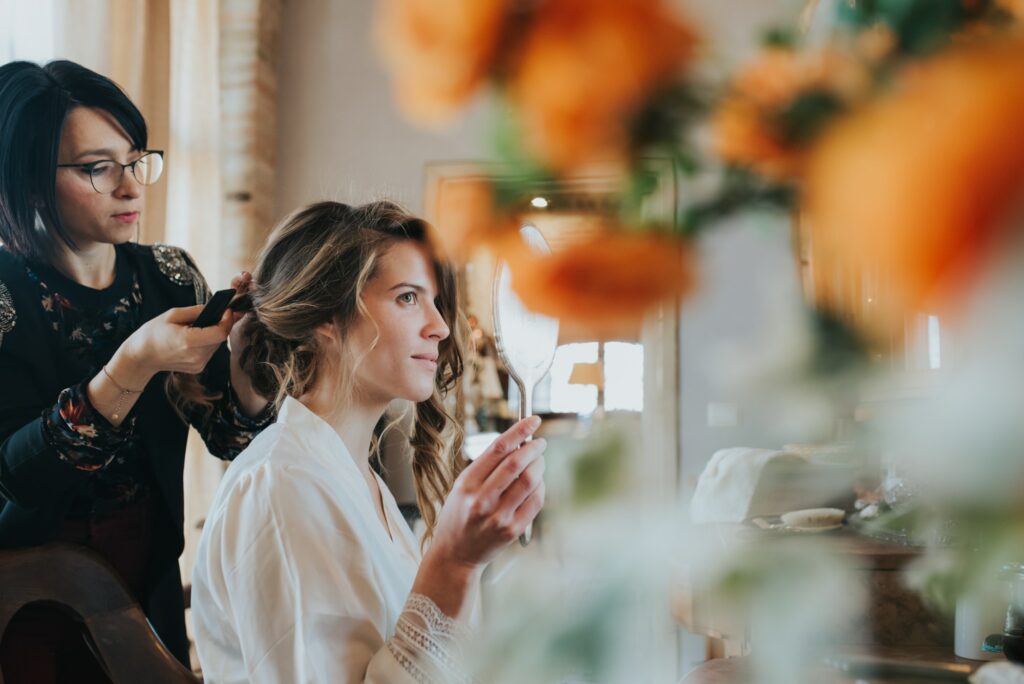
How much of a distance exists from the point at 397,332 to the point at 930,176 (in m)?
1.16

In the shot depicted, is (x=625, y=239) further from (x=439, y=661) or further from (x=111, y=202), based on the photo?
(x=111, y=202)

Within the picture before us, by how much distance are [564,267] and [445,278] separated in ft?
3.93

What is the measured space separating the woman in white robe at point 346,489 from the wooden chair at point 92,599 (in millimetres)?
83

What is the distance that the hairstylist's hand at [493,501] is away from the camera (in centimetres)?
A: 74

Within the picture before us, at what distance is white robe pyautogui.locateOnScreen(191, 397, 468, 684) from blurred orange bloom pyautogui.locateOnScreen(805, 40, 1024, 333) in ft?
2.50

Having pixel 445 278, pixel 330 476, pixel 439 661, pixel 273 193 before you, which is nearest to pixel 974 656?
pixel 439 661

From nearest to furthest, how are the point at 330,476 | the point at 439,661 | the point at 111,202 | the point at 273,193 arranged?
the point at 439,661, the point at 330,476, the point at 111,202, the point at 273,193

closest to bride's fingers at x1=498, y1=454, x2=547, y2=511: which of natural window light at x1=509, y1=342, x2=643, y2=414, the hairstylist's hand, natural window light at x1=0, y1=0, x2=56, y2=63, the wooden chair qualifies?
the hairstylist's hand

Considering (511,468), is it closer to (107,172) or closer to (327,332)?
(327,332)

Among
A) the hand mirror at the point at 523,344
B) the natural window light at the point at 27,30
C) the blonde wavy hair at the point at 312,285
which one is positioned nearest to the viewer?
the hand mirror at the point at 523,344

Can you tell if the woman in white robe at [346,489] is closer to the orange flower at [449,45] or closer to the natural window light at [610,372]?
the natural window light at [610,372]

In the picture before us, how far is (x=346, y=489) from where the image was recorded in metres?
1.17

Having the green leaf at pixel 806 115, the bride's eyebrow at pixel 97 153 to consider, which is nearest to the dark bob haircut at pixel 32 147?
the bride's eyebrow at pixel 97 153

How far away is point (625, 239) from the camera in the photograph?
0.18 meters
